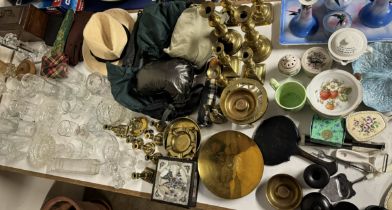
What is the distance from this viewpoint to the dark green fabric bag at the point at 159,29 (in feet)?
3.64

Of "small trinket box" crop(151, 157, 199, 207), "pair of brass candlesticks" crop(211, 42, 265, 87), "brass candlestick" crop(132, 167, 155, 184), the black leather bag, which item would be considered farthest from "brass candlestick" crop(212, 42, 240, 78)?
"brass candlestick" crop(132, 167, 155, 184)

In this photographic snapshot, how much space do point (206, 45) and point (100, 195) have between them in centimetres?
134

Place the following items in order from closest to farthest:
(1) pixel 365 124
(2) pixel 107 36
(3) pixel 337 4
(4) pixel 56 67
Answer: (1) pixel 365 124 < (3) pixel 337 4 < (2) pixel 107 36 < (4) pixel 56 67

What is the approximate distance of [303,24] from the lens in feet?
3.12

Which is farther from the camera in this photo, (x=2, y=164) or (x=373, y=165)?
(x=2, y=164)

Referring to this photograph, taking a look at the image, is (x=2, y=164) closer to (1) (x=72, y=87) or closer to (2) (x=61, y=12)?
(1) (x=72, y=87)

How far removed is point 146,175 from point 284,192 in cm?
47

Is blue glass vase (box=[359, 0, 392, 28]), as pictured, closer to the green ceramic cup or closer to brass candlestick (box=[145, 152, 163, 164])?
the green ceramic cup

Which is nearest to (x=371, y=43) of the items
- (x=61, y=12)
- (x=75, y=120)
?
(x=75, y=120)

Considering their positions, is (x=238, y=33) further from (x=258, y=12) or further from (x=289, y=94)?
(x=289, y=94)

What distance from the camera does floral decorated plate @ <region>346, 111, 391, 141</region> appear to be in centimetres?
80

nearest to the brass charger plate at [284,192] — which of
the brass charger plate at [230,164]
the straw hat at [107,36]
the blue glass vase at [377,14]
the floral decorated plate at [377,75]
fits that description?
the brass charger plate at [230,164]

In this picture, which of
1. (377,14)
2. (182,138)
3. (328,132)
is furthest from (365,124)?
(182,138)

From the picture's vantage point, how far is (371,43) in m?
0.88
